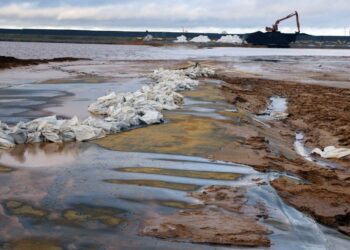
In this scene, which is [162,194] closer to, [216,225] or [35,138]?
[216,225]

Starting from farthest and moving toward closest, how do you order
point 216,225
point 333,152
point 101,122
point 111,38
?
point 111,38
point 101,122
point 333,152
point 216,225

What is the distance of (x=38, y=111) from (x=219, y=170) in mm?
5985

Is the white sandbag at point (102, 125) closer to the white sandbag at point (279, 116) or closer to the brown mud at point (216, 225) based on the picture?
the brown mud at point (216, 225)

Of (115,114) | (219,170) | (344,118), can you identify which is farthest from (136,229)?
(344,118)

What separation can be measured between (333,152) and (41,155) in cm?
487

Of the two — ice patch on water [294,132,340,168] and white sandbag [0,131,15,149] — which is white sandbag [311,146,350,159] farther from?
white sandbag [0,131,15,149]

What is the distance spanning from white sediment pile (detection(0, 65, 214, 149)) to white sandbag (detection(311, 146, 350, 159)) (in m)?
3.06

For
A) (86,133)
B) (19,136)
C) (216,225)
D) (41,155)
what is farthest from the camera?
(86,133)

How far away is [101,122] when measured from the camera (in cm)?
858

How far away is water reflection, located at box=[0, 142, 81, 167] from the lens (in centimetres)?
637

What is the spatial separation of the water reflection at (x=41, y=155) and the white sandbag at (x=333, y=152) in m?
4.18

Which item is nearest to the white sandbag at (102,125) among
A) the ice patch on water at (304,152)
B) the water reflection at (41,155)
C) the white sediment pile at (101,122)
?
the white sediment pile at (101,122)

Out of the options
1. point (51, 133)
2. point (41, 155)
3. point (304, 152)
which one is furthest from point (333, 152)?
point (41, 155)

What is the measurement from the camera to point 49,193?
5.08 m
